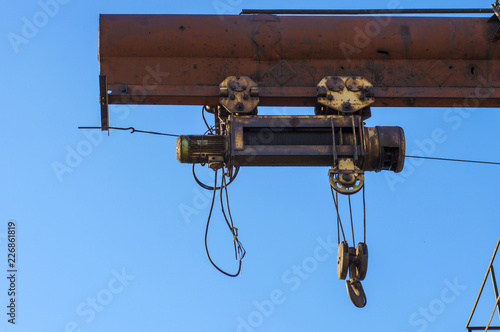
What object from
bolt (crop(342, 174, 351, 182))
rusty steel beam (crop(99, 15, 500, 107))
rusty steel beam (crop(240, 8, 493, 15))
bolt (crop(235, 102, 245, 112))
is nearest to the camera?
bolt (crop(342, 174, 351, 182))

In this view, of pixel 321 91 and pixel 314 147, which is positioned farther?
pixel 321 91

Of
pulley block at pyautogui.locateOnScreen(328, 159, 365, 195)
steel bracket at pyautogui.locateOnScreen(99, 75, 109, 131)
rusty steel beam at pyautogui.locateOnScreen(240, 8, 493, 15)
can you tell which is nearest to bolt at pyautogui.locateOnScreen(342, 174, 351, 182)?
pulley block at pyautogui.locateOnScreen(328, 159, 365, 195)

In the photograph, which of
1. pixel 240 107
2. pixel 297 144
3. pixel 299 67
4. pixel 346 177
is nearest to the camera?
pixel 346 177

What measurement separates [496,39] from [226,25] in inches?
99.5

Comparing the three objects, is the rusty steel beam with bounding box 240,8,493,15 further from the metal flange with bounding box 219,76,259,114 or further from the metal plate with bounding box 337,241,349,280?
the metal plate with bounding box 337,241,349,280

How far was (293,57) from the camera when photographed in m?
8.29

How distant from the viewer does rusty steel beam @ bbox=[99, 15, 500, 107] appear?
321 inches

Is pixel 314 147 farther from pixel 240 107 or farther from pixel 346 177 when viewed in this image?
pixel 240 107

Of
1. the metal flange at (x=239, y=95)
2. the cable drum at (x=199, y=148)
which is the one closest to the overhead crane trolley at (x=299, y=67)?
the metal flange at (x=239, y=95)

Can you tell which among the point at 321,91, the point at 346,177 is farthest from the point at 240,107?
the point at 346,177

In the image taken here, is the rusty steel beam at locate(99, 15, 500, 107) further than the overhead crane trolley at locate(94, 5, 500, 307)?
Yes

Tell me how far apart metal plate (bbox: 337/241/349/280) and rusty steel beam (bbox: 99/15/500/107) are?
1372 millimetres

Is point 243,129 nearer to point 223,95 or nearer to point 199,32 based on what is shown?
point 223,95

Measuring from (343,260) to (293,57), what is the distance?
6.45 feet
